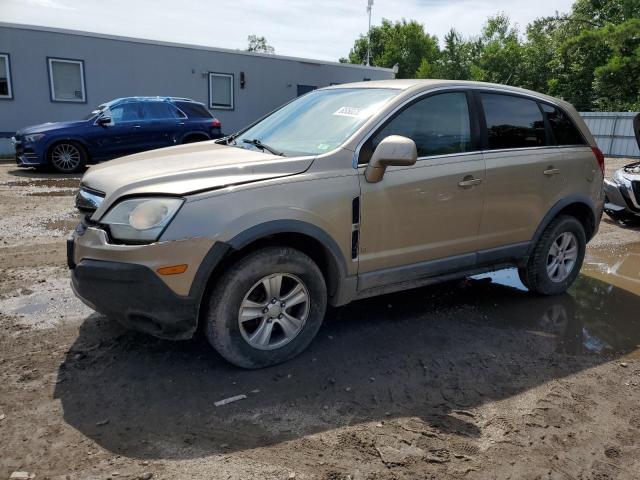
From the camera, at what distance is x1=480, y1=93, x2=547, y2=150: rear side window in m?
4.43

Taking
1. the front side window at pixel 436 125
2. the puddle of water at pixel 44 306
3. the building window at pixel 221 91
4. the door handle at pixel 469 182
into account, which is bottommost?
the puddle of water at pixel 44 306

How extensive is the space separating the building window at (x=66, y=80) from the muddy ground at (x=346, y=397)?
538 inches

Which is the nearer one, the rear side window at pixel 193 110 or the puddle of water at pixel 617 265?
the puddle of water at pixel 617 265

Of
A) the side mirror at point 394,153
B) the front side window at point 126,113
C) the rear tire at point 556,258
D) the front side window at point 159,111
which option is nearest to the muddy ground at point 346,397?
the rear tire at point 556,258

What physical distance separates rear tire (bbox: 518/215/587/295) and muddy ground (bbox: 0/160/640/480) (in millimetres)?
283

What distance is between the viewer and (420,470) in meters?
2.55

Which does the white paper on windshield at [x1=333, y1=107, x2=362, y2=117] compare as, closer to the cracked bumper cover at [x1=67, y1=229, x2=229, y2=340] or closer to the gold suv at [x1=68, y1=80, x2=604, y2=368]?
the gold suv at [x1=68, y1=80, x2=604, y2=368]

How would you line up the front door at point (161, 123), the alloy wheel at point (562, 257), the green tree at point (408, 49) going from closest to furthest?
the alloy wheel at point (562, 257)
the front door at point (161, 123)
the green tree at point (408, 49)

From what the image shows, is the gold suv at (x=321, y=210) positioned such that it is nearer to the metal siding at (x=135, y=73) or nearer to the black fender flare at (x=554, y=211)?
the black fender flare at (x=554, y=211)

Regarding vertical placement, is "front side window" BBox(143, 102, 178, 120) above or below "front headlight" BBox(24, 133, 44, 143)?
above

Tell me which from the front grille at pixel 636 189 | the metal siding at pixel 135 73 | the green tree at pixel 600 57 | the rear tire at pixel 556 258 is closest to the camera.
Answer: the rear tire at pixel 556 258

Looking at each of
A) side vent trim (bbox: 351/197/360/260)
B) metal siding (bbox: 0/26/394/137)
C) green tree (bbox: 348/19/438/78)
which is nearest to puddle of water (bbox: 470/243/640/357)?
side vent trim (bbox: 351/197/360/260)

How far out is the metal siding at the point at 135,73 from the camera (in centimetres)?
1587

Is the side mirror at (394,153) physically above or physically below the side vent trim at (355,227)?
above
